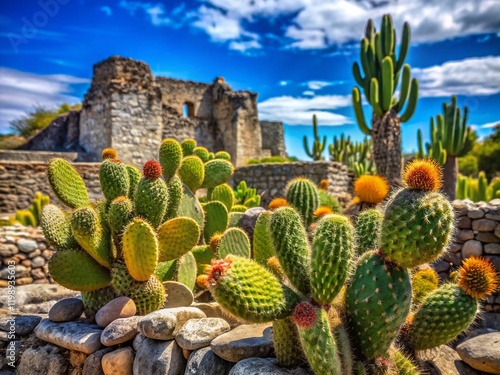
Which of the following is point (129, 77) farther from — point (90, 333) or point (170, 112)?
point (90, 333)

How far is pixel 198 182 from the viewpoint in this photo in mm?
4055

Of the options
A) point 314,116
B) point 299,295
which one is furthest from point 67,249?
point 314,116

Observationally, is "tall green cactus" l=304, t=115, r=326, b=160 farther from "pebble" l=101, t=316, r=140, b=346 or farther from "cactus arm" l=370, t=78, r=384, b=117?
"pebble" l=101, t=316, r=140, b=346

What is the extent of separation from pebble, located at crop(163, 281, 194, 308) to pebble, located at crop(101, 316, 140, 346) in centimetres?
47

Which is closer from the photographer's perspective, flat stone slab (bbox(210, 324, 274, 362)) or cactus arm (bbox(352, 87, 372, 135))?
flat stone slab (bbox(210, 324, 274, 362))

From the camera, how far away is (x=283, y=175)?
9.99m

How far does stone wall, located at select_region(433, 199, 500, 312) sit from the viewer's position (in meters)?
4.82

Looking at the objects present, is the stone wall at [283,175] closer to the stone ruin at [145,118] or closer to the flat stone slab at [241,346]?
the stone ruin at [145,118]

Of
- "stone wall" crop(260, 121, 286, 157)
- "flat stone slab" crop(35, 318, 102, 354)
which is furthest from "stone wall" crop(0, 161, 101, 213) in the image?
"stone wall" crop(260, 121, 286, 157)

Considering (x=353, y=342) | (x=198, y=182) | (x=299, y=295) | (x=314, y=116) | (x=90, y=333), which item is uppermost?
(x=314, y=116)

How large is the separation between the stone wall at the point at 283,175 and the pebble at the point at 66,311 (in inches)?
270

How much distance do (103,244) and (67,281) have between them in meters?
0.32

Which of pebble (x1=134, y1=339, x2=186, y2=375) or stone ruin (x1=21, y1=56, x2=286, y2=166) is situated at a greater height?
stone ruin (x1=21, y1=56, x2=286, y2=166)

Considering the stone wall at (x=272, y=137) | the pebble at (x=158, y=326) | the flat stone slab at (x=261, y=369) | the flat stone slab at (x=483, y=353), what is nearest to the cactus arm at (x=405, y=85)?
the flat stone slab at (x=483, y=353)
